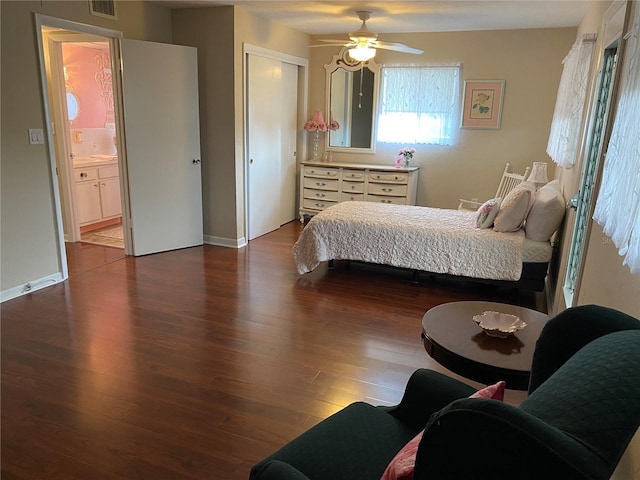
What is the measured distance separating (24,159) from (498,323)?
3.60m

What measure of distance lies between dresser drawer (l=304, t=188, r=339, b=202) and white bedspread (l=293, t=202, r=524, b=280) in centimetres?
169

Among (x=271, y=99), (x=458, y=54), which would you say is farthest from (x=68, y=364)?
(x=458, y=54)

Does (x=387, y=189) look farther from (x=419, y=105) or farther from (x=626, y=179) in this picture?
(x=626, y=179)

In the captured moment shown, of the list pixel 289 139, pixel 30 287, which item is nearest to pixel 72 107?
pixel 289 139

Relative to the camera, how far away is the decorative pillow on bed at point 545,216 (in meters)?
3.66

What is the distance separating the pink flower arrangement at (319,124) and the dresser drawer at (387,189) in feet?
3.50

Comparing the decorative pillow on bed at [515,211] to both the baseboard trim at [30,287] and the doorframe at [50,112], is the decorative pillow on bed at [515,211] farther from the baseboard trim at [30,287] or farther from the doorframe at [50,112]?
the baseboard trim at [30,287]

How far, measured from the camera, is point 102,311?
3439 millimetres

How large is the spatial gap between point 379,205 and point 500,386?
387 cm

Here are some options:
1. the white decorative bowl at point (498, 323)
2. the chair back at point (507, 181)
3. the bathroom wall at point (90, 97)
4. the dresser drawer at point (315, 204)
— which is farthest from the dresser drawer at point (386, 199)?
the white decorative bowl at point (498, 323)

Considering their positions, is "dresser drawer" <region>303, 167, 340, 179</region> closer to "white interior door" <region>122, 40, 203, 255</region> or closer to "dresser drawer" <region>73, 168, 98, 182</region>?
"white interior door" <region>122, 40, 203, 255</region>

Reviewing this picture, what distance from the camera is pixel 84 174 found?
5387 mm

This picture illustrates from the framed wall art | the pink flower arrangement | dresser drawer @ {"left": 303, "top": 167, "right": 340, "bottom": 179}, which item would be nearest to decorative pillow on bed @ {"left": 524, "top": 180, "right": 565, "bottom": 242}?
the framed wall art

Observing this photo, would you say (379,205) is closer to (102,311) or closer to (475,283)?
(475,283)
